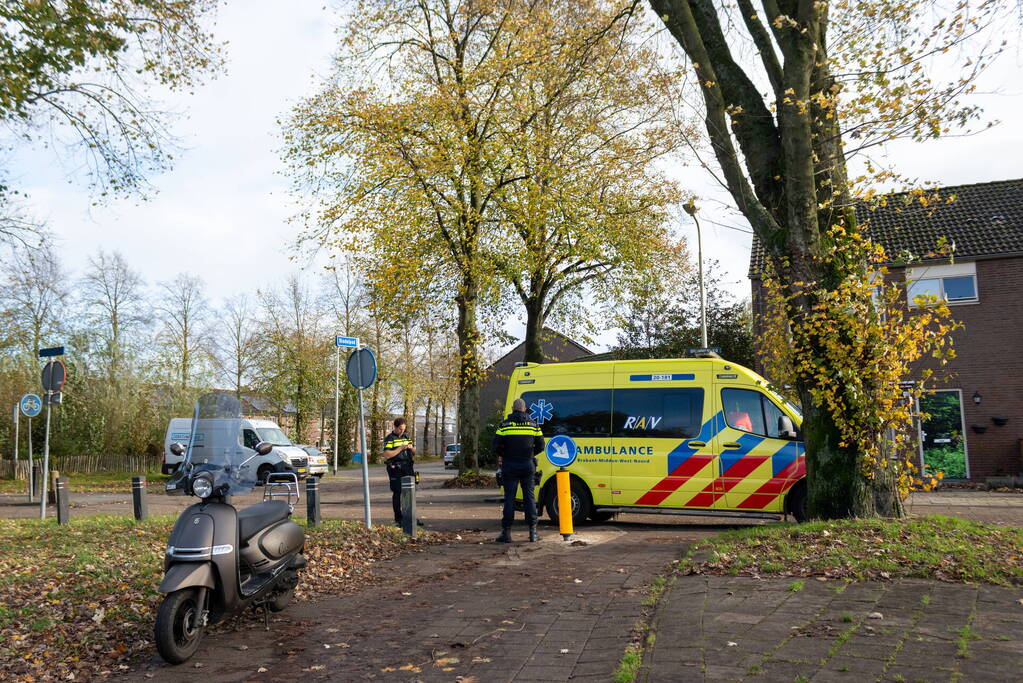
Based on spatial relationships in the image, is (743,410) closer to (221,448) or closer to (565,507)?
(565,507)

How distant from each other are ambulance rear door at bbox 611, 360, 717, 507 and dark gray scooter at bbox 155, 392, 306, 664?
21.3ft

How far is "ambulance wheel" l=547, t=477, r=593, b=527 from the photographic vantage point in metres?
12.6

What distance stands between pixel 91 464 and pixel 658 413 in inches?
1100

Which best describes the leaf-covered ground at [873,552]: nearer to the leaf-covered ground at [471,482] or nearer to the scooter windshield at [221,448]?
the scooter windshield at [221,448]

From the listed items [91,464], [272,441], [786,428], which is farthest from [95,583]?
[91,464]

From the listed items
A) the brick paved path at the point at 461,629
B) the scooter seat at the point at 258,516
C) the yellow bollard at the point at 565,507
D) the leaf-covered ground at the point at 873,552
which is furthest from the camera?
the yellow bollard at the point at 565,507

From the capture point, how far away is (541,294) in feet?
77.2

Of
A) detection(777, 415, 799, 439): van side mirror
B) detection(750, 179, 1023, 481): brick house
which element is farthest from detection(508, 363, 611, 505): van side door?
detection(750, 179, 1023, 481): brick house

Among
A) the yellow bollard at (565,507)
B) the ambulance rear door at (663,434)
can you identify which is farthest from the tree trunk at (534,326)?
the yellow bollard at (565,507)

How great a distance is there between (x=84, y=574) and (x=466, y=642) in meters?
4.20

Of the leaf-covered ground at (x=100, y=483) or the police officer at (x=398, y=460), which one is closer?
the police officer at (x=398, y=460)

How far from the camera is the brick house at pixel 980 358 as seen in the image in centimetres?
2192

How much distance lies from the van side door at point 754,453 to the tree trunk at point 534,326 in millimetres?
11737

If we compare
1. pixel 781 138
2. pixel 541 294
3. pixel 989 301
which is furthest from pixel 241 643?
pixel 989 301
